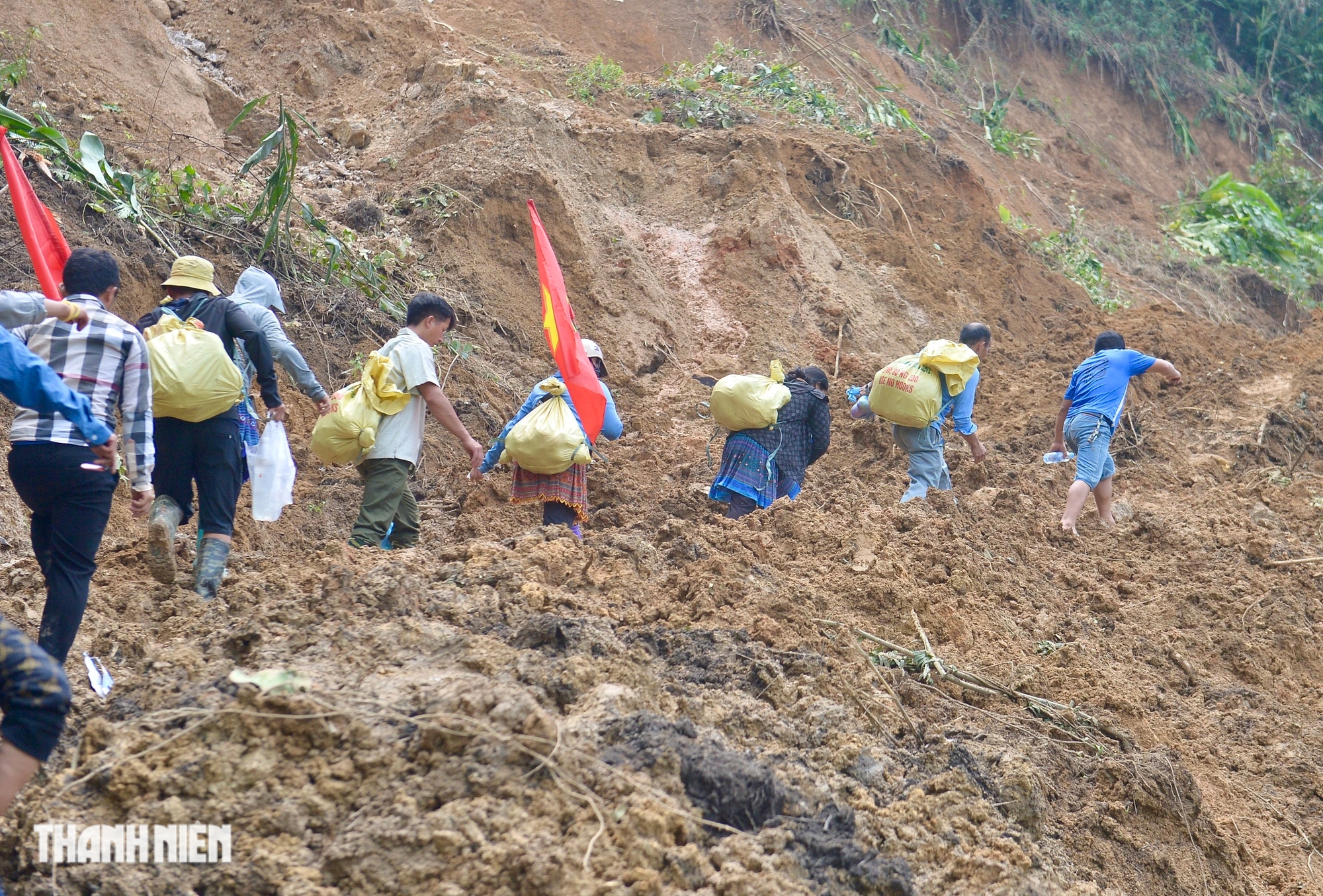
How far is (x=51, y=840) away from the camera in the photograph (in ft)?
8.50

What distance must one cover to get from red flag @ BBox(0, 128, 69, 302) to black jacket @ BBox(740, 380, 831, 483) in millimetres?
3694

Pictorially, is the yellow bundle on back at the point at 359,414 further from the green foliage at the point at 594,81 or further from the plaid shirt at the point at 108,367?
the green foliage at the point at 594,81

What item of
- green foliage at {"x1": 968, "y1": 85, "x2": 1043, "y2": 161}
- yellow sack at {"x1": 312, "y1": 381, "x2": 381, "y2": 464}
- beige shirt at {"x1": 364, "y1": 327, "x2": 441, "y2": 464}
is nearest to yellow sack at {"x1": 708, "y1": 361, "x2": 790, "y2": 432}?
beige shirt at {"x1": 364, "y1": 327, "x2": 441, "y2": 464}

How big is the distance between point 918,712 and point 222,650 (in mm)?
2531

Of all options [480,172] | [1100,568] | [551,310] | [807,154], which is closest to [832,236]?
[807,154]

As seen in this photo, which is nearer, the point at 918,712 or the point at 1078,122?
the point at 918,712

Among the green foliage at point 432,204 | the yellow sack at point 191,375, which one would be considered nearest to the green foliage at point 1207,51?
the green foliage at point 432,204

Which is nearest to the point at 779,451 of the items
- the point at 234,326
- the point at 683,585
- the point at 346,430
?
the point at 683,585

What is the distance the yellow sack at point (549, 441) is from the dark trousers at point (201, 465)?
56.2 inches

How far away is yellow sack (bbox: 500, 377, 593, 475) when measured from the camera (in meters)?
5.34

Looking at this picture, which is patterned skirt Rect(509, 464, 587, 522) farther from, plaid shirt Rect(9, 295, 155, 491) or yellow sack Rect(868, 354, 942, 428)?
yellow sack Rect(868, 354, 942, 428)

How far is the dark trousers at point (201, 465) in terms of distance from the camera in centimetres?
437

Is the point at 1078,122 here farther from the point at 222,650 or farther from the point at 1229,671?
the point at 222,650

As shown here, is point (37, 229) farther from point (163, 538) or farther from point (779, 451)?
point (779, 451)
